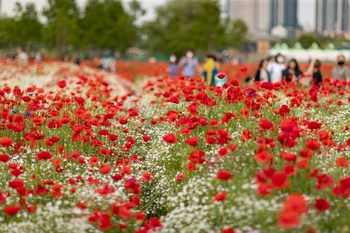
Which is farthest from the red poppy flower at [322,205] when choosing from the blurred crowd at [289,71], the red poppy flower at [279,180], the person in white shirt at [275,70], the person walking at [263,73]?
the person in white shirt at [275,70]

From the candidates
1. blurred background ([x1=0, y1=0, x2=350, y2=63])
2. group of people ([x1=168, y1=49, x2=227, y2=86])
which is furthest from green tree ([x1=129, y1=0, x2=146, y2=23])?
group of people ([x1=168, y1=49, x2=227, y2=86])

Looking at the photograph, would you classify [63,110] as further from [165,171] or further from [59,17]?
[59,17]

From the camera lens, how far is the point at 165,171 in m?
8.41

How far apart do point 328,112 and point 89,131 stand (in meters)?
5.22

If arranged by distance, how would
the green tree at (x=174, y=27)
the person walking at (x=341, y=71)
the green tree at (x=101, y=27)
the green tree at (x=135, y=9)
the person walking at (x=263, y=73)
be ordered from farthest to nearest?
1. the green tree at (x=135, y=9)
2. the green tree at (x=174, y=27)
3. the green tree at (x=101, y=27)
4. the person walking at (x=263, y=73)
5. the person walking at (x=341, y=71)

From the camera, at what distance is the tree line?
169ft

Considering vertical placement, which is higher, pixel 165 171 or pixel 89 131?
pixel 89 131

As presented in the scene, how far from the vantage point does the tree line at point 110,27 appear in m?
51.5

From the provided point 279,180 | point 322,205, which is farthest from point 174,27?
point 279,180

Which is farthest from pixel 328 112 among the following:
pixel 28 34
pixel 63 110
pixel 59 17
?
pixel 28 34

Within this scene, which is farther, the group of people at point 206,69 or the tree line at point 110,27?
the tree line at point 110,27

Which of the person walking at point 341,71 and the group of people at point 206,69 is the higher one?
the person walking at point 341,71

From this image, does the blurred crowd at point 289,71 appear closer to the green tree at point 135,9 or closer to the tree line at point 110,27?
the tree line at point 110,27

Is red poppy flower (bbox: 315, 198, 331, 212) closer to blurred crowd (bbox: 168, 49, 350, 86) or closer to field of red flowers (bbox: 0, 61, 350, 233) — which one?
field of red flowers (bbox: 0, 61, 350, 233)
